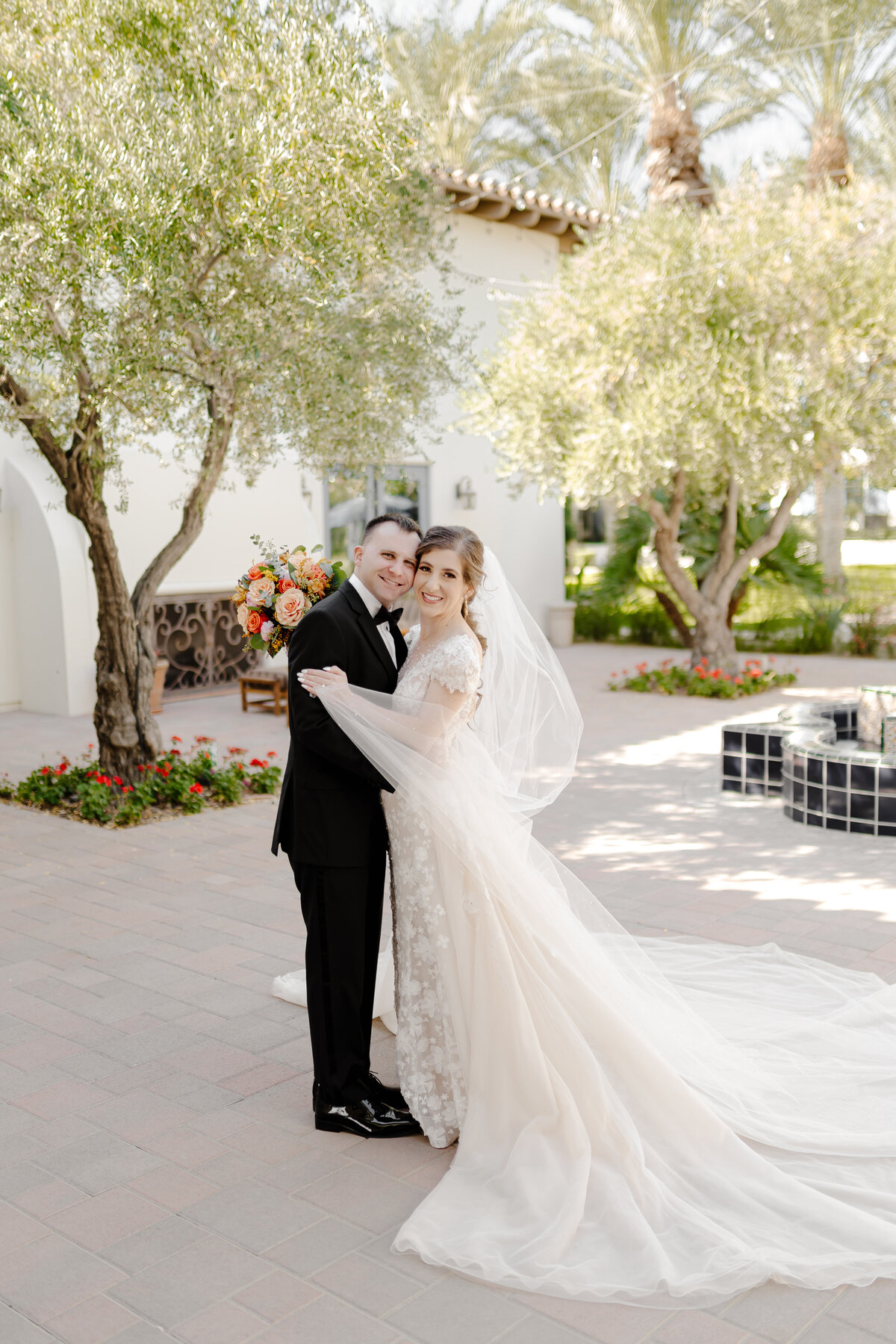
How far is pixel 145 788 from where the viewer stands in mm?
8156

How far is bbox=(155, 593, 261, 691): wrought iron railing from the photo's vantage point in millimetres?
13453

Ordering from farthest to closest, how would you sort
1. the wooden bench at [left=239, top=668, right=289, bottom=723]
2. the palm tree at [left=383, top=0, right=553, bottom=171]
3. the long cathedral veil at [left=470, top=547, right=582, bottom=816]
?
the palm tree at [left=383, top=0, right=553, bottom=171] → the wooden bench at [left=239, top=668, right=289, bottom=723] → the long cathedral veil at [left=470, top=547, right=582, bottom=816]

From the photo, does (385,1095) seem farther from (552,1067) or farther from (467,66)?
(467,66)

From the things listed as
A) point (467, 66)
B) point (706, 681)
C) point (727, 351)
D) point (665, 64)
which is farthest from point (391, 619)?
point (467, 66)

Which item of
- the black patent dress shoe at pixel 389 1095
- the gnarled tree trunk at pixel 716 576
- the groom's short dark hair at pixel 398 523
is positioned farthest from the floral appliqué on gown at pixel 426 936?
the gnarled tree trunk at pixel 716 576

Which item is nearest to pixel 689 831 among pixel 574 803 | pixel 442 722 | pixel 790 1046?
pixel 574 803

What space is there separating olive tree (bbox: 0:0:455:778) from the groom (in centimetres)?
366

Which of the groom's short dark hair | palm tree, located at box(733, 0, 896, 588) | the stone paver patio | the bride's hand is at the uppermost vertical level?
palm tree, located at box(733, 0, 896, 588)

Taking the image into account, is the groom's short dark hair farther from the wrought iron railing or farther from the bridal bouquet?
the wrought iron railing

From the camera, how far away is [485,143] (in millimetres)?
20547

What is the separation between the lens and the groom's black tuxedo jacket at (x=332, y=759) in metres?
3.44

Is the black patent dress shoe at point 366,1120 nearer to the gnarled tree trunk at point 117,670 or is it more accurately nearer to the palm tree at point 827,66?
the gnarled tree trunk at point 117,670

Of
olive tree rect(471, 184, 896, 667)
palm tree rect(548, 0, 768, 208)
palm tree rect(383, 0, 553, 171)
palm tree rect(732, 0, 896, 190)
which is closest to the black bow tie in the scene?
olive tree rect(471, 184, 896, 667)

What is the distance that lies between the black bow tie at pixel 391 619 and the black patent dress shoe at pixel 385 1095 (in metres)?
1.43
